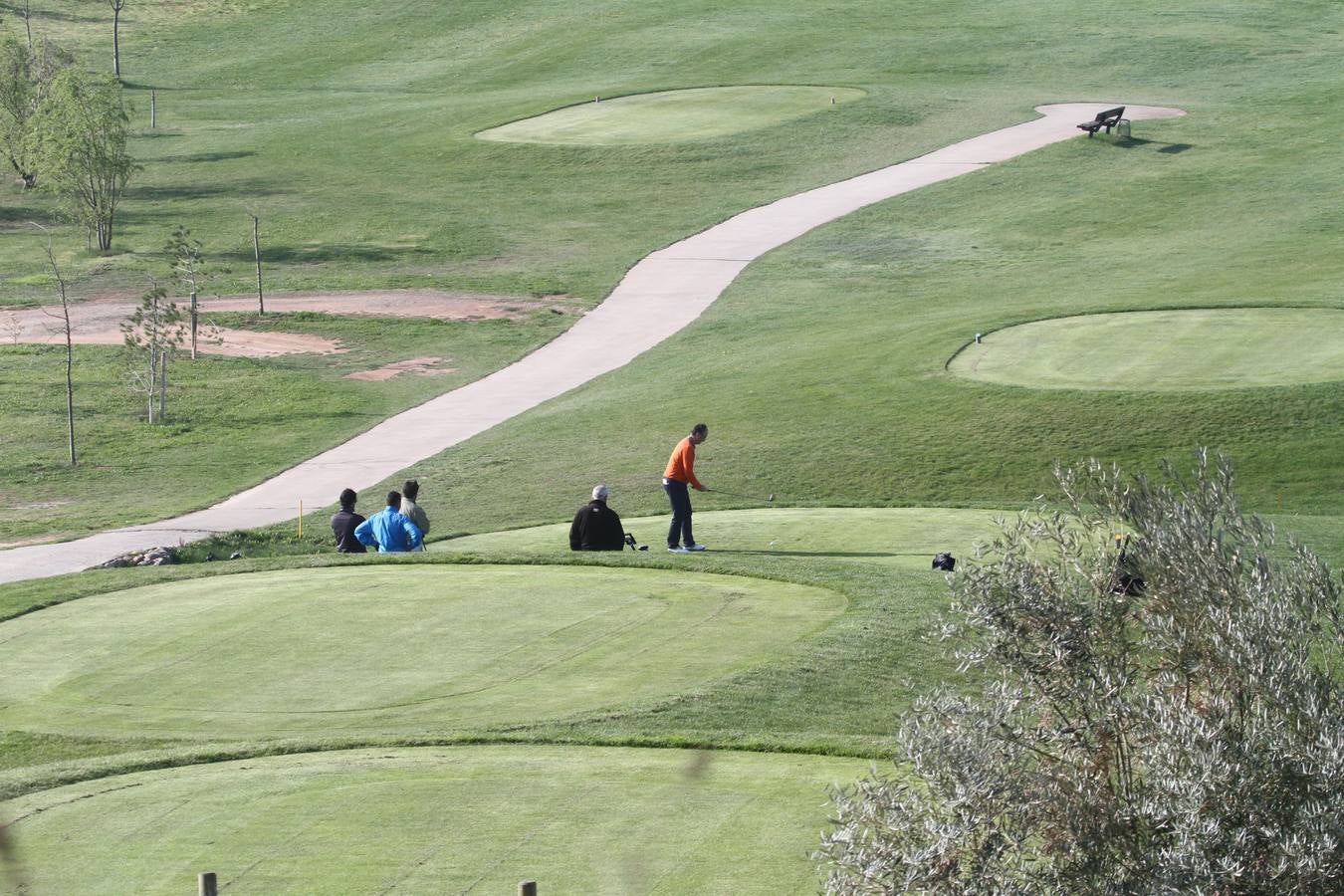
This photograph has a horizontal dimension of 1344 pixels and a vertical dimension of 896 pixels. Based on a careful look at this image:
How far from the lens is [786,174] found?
6378 centimetres

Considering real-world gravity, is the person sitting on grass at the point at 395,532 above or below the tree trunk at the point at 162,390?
below

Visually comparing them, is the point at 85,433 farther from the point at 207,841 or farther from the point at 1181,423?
the point at 207,841

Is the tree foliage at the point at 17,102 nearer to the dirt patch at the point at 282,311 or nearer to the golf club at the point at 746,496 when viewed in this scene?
the dirt patch at the point at 282,311

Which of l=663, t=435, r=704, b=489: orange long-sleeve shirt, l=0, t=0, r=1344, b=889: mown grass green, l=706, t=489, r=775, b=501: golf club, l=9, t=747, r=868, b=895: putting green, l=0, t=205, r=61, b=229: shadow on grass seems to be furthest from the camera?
l=0, t=205, r=61, b=229: shadow on grass

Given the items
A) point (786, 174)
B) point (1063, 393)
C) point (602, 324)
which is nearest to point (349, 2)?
point (786, 174)

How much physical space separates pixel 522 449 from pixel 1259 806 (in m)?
26.1

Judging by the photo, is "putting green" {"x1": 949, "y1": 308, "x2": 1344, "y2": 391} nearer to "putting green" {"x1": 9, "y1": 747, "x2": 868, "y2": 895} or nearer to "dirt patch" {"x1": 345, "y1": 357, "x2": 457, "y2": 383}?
"dirt patch" {"x1": 345, "y1": 357, "x2": 457, "y2": 383}

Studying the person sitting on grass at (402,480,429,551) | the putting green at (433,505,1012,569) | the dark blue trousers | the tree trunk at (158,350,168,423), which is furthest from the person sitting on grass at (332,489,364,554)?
the tree trunk at (158,350,168,423)

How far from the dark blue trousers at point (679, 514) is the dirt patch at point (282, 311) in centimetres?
2477

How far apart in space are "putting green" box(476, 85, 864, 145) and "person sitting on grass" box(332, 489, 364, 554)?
45.9 metres

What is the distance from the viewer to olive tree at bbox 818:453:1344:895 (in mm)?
7871

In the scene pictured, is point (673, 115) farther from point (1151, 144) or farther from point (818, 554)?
point (818, 554)

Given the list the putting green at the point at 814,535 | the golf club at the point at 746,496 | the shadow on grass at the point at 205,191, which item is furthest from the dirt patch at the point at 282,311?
the putting green at the point at 814,535

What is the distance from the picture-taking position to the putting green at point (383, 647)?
14.8m
